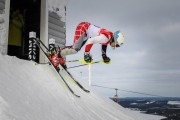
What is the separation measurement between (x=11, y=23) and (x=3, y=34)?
3.53m

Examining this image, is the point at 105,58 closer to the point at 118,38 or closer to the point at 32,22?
the point at 118,38

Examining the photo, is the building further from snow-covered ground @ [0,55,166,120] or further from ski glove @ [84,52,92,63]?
ski glove @ [84,52,92,63]

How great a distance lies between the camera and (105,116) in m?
6.32

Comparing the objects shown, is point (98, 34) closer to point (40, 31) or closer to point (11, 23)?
point (40, 31)

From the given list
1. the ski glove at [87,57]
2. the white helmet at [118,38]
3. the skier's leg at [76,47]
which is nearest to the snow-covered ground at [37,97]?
the skier's leg at [76,47]

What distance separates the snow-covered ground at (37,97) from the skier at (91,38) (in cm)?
97

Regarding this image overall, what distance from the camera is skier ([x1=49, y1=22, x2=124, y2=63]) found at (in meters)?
5.97

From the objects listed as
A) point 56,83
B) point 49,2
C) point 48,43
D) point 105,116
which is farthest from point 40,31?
point 105,116

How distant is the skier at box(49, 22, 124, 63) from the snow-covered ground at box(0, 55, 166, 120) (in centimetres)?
97

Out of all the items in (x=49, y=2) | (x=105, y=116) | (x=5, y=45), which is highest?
(x=49, y=2)

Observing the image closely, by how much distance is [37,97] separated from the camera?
532cm

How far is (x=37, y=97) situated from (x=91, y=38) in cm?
186

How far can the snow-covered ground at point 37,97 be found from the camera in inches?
172

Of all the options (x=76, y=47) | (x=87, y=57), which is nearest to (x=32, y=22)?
(x=76, y=47)
